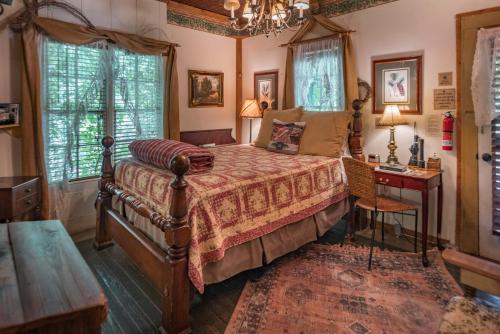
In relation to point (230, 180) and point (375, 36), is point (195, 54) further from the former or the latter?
point (230, 180)

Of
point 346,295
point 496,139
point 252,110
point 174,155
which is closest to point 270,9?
point 174,155

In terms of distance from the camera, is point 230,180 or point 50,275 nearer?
point 50,275

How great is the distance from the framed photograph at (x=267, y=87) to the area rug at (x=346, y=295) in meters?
2.41

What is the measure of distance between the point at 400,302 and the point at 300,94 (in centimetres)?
279

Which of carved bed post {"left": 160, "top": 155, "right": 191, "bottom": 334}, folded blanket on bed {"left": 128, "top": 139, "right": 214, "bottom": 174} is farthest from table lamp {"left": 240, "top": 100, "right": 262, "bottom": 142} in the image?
carved bed post {"left": 160, "top": 155, "right": 191, "bottom": 334}

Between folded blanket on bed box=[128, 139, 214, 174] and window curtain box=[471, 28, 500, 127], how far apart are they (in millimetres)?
2275

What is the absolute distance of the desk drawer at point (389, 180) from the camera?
2.98 meters

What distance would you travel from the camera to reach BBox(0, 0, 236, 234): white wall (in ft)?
9.95

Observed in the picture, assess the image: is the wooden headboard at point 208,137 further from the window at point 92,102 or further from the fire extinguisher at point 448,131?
the fire extinguisher at point 448,131

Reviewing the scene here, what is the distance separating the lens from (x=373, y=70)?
3590 mm

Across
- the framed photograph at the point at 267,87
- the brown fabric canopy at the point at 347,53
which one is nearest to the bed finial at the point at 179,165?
the brown fabric canopy at the point at 347,53

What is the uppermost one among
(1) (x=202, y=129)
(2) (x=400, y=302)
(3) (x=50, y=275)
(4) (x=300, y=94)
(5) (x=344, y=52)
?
(5) (x=344, y=52)

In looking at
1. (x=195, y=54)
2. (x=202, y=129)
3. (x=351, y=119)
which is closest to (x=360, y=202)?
(x=351, y=119)

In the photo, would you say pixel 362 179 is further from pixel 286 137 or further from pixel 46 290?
pixel 46 290
